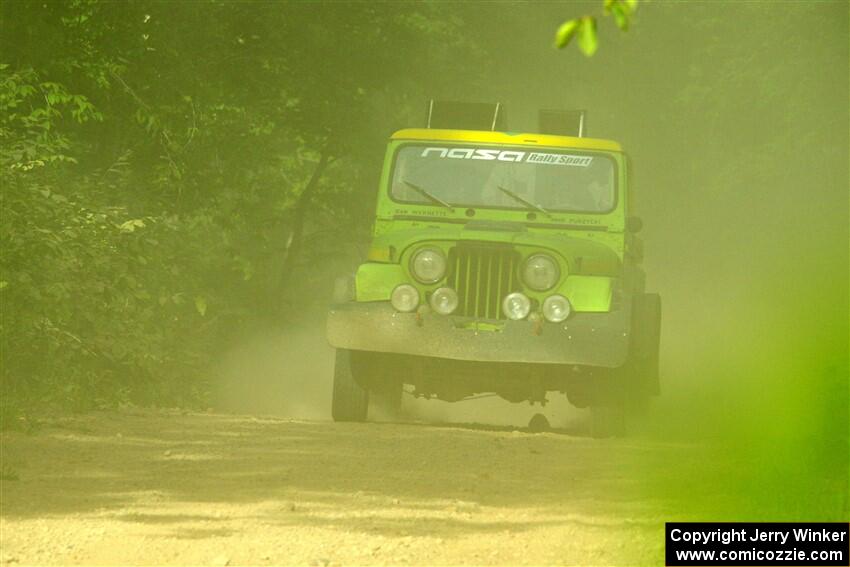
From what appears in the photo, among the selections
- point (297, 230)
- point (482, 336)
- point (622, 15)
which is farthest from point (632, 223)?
point (297, 230)

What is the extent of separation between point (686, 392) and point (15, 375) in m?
7.94

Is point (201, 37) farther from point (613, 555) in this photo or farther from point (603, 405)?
point (613, 555)

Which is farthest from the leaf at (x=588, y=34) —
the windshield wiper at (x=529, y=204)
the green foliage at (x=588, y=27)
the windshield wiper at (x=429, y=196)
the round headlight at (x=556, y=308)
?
the windshield wiper at (x=429, y=196)

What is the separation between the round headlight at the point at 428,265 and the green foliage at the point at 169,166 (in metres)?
2.94

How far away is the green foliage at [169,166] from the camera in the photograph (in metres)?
13.9

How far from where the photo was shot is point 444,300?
1208 cm

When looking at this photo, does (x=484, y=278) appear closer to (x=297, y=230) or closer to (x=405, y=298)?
(x=405, y=298)

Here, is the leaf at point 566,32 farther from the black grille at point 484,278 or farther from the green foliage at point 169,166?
the green foliage at point 169,166

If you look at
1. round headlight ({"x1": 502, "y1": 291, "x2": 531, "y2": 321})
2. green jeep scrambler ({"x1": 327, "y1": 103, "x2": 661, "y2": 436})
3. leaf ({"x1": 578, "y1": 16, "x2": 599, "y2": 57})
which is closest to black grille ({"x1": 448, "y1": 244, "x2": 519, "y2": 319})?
green jeep scrambler ({"x1": 327, "y1": 103, "x2": 661, "y2": 436})

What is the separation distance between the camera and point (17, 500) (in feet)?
27.5

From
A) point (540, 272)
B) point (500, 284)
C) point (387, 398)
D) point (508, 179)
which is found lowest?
point (387, 398)

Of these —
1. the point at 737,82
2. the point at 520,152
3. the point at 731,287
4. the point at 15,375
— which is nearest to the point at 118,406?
the point at 15,375

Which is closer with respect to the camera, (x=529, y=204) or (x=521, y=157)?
(x=529, y=204)

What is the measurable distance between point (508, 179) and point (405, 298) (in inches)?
66.3
